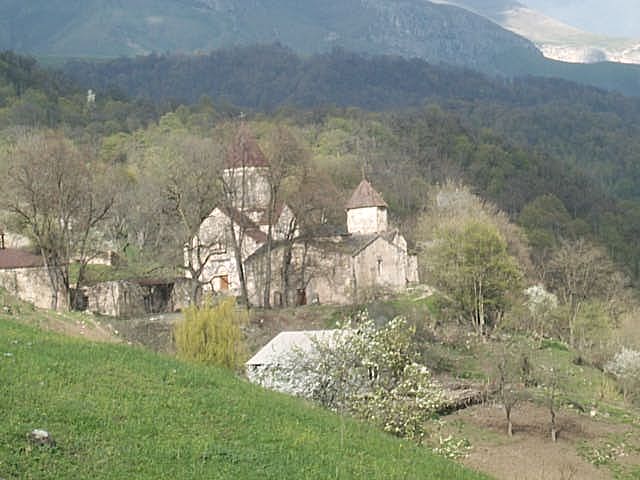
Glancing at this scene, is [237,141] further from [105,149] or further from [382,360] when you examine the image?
[105,149]

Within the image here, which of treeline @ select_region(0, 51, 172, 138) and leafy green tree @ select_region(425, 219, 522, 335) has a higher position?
treeline @ select_region(0, 51, 172, 138)

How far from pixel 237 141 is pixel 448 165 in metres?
62.4

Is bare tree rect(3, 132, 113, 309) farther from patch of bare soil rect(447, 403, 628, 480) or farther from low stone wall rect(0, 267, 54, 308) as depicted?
patch of bare soil rect(447, 403, 628, 480)

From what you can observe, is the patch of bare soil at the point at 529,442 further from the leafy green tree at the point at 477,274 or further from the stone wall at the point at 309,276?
the stone wall at the point at 309,276

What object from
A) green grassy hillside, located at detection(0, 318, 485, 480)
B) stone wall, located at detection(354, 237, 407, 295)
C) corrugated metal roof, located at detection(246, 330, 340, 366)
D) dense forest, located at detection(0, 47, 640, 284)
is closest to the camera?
green grassy hillside, located at detection(0, 318, 485, 480)

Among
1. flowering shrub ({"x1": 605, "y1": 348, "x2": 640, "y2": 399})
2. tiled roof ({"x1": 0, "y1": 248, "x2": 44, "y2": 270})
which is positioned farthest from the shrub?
tiled roof ({"x1": 0, "y1": 248, "x2": 44, "y2": 270})

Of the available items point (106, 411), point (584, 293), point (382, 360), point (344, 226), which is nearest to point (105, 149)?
point (344, 226)

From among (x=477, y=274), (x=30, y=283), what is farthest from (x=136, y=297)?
(x=477, y=274)

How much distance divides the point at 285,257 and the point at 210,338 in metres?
23.6

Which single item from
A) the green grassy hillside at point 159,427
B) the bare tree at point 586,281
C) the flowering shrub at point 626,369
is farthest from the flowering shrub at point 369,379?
the bare tree at point 586,281

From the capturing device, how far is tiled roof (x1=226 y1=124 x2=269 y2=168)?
4825cm

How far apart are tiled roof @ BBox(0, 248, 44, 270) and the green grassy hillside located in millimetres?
32791

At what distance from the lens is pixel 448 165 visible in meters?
109

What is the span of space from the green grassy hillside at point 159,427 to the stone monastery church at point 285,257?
3288cm
